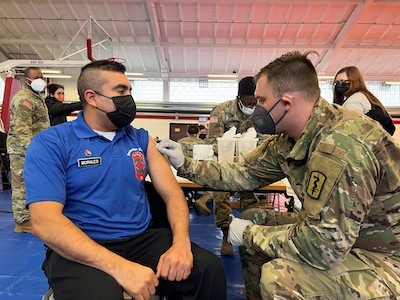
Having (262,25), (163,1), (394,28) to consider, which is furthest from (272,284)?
(394,28)

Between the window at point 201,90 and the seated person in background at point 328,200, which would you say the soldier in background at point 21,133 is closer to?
the seated person in background at point 328,200

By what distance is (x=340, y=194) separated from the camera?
3.14ft

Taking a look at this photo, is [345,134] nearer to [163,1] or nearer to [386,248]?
[386,248]

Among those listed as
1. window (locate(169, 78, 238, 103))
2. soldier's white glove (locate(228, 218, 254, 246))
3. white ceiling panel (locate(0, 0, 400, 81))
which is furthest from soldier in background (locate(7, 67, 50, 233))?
window (locate(169, 78, 238, 103))

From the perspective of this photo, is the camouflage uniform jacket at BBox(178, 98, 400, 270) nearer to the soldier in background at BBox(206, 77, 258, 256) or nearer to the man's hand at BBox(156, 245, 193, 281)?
the man's hand at BBox(156, 245, 193, 281)

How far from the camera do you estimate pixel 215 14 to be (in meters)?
8.33

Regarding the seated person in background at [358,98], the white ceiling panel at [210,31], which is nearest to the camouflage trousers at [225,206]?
the seated person in background at [358,98]

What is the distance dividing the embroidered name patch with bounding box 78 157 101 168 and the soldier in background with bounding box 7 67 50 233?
2.09 m

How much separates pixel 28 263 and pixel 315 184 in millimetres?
2177

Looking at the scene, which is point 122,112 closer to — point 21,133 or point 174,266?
point 174,266

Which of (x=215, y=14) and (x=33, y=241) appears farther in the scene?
(x=215, y=14)

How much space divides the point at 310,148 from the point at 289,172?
244mm

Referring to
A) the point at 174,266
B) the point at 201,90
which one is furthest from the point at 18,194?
the point at 201,90

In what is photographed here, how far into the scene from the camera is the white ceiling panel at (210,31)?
8078 millimetres
